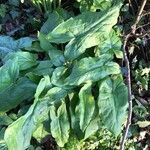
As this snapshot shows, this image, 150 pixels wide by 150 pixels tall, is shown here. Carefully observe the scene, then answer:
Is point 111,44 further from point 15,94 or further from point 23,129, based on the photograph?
point 23,129

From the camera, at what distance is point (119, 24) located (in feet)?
11.6

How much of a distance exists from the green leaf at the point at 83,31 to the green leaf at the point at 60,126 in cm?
44

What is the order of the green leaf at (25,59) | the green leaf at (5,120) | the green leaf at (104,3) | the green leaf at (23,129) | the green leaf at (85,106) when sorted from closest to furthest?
the green leaf at (23,129) → the green leaf at (85,106) → the green leaf at (5,120) → the green leaf at (25,59) → the green leaf at (104,3)

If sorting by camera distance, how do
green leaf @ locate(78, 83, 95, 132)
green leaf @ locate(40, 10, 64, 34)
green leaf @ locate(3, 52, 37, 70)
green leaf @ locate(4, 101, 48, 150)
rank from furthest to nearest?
green leaf @ locate(40, 10, 64, 34)
green leaf @ locate(3, 52, 37, 70)
green leaf @ locate(78, 83, 95, 132)
green leaf @ locate(4, 101, 48, 150)

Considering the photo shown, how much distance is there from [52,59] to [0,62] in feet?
2.00

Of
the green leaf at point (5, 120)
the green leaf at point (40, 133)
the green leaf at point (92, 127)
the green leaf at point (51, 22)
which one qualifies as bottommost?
the green leaf at point (92, 127)

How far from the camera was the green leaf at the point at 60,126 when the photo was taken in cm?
293

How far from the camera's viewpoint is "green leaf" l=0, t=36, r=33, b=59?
3447 mm

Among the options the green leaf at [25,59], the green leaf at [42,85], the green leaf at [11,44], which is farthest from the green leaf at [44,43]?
the green leaf at [42,85]

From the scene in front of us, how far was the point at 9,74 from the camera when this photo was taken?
10.00ft

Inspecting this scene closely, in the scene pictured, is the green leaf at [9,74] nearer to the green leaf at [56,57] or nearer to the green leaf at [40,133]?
the green leaf at [56,57]

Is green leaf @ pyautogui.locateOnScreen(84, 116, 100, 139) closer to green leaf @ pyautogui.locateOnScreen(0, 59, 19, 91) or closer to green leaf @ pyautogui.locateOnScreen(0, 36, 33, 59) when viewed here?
green leaf @ pyautogui.locateOnScreen(0, 59, 19, 91)

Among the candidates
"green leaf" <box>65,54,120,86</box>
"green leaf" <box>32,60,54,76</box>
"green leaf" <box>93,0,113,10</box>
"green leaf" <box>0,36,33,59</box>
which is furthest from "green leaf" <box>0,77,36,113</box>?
"green leaf" <box>93,0,113,10</box>

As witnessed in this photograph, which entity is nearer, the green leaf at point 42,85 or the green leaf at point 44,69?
the green leaf at point 42,85
